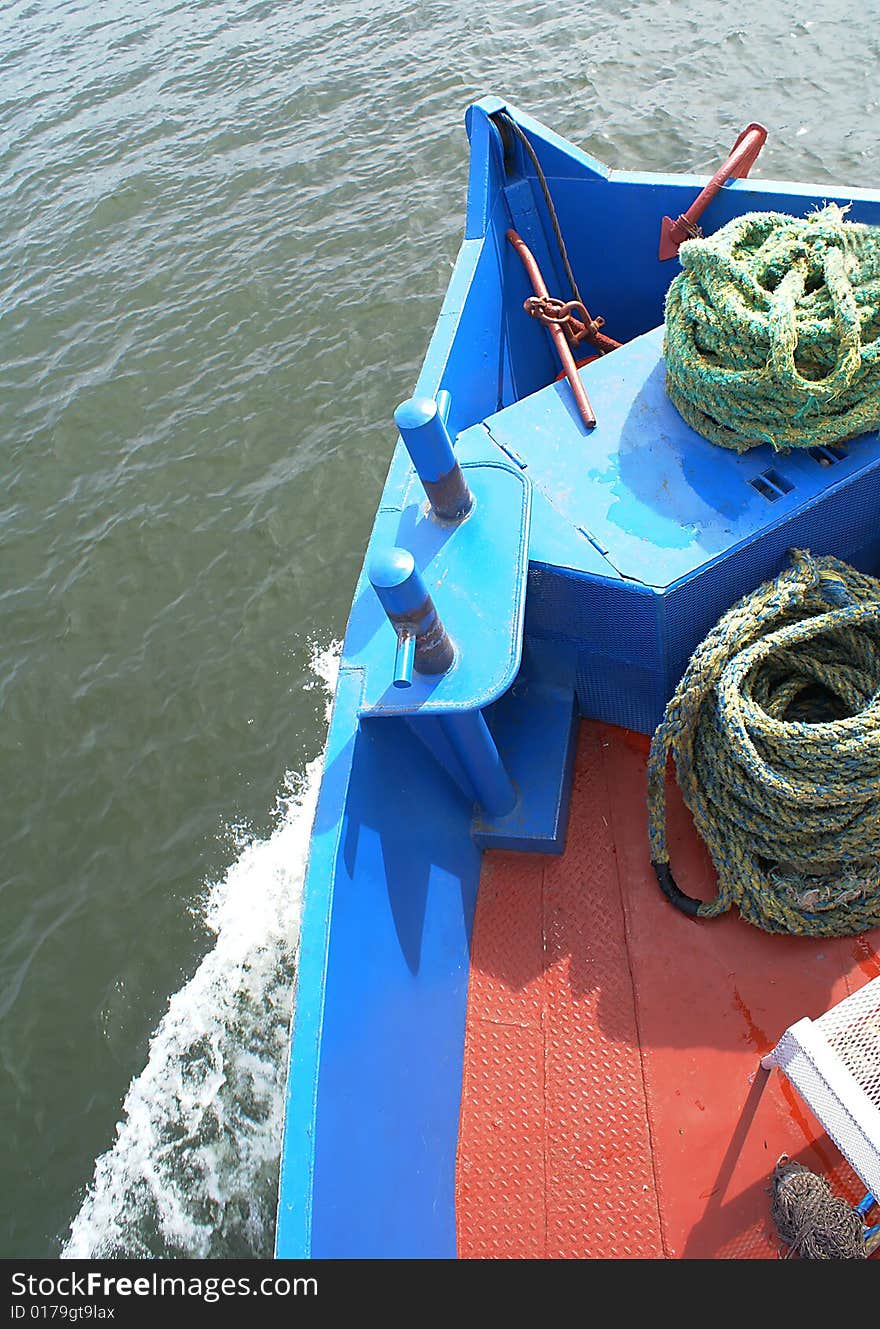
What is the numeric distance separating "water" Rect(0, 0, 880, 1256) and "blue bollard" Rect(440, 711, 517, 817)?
2.34 meters

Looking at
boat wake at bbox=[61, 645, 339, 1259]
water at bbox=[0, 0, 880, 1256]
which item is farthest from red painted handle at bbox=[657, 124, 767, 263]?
boat wake at bbox=[61, 645, 339, 1259]

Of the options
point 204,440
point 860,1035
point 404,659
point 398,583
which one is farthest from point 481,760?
point 204,440

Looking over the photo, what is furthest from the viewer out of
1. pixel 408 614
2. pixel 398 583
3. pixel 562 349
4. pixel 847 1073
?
pixel 562 349

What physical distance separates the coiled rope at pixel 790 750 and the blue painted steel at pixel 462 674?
0.78 ft

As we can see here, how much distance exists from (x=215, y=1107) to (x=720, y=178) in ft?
17.7

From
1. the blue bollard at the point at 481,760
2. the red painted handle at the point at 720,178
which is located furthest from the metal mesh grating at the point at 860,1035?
the red painted handle at the point at 720,178

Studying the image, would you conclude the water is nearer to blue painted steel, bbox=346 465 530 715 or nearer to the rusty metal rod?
blue painted steel, bbox=346 465 530 715

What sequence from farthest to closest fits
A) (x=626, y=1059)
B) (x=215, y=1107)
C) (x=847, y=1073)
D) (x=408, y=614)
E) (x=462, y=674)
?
(x=215, y=1107) < (x=626, y=1059) < (x=462, y=674) < (x=408, y=614) < (x=847, y=1073)

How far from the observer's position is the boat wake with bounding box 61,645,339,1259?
4488mm

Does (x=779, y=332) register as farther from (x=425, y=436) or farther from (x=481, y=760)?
(x=481, y=760)

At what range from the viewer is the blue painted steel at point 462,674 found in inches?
103

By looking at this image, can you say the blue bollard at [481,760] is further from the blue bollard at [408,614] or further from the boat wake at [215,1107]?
the boat wake at [215,1107]

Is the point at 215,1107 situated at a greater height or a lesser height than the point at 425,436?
lesser

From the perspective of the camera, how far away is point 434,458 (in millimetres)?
2959
